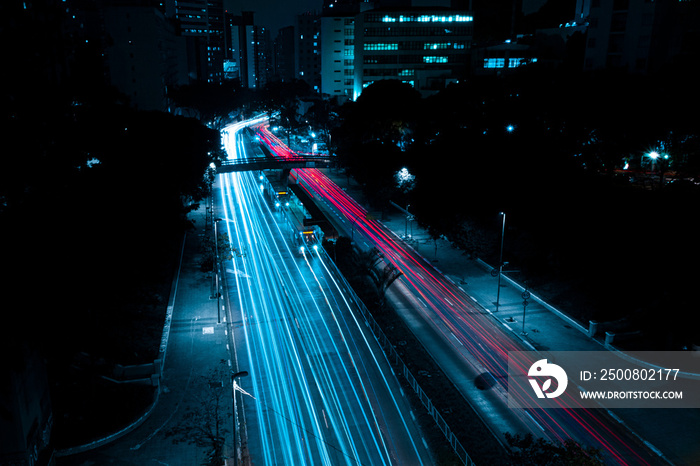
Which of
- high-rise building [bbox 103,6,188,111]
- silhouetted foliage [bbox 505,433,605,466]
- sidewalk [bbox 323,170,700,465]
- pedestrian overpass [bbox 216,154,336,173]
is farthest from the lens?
high-rise building [bbox 103,6,188,111]

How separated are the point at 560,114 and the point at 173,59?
7844 centimetres

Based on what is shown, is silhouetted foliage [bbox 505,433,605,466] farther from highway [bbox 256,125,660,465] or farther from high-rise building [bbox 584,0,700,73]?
high-rise building [bbox 584,0,700,73]

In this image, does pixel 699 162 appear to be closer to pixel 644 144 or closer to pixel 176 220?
pixel 644 144

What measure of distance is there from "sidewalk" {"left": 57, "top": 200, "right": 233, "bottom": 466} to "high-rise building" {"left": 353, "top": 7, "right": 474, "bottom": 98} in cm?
6974

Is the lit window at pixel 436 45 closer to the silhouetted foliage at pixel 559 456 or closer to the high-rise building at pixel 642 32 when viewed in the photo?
the high-rise building at pixel 642 32

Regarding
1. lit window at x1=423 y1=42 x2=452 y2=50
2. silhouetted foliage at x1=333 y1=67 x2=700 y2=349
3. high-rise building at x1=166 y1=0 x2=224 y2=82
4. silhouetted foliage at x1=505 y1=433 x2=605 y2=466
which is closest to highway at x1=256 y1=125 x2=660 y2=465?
silhouetted foliage at x1=333 y1=67 x2=700 y2=349

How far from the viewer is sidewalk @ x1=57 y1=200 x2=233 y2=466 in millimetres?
17094

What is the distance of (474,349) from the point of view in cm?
2403

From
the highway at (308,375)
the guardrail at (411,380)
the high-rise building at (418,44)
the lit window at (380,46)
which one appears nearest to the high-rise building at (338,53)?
the lit window at (380,46)

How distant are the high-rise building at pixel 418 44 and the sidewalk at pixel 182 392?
2746 inches

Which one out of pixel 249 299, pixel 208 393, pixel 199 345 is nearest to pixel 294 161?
pixel 249 299

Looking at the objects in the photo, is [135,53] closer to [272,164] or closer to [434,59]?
[272,164]

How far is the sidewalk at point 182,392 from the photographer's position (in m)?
17.1

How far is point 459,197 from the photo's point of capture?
34844 millimetres
